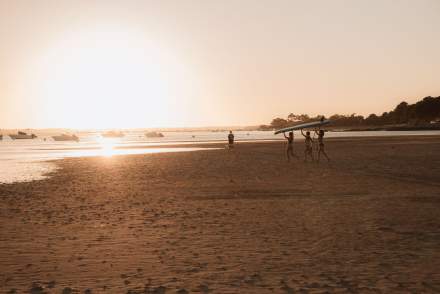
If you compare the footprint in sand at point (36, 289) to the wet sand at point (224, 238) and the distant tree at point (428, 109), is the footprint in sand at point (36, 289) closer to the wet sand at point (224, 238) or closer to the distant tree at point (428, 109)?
the wet sand at point (224, 238)

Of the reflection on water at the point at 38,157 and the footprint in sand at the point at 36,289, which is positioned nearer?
the footprint in sand at the point at 36,289

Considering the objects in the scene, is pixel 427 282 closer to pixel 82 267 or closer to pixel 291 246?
pixel 291 246

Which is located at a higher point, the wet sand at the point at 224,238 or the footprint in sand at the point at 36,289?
the footprint in sand at the point at 36,289

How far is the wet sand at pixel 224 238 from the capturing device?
21.9 ft

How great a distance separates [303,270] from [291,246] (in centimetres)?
157

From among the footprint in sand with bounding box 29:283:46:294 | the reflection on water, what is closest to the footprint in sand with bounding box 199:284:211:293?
the footprint in sand with bounding box 29:283:46:294

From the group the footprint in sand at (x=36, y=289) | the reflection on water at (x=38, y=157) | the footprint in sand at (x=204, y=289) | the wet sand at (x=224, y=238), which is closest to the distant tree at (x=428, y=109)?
the reflection on water at (x=38, y=157)

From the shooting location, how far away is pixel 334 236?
9.47 metres

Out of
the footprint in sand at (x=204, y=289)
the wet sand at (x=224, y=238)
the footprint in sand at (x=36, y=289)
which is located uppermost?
the footprint in sand at (x=36, y=289)

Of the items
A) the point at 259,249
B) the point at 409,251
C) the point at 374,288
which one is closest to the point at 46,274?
the point at 259,249

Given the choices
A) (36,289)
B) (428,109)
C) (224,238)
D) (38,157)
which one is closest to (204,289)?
(36,289)

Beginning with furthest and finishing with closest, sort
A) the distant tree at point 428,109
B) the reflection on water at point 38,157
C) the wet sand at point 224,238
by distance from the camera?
1. the distant tree at point 428,109
2. the reflection on water at point 38,157
3. the wet sand at point 224,238

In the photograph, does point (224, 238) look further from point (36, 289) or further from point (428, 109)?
point (428, 109)

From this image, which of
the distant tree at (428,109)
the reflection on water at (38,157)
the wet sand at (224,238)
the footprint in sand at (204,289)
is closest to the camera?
the footprint in sand at (204,289)
